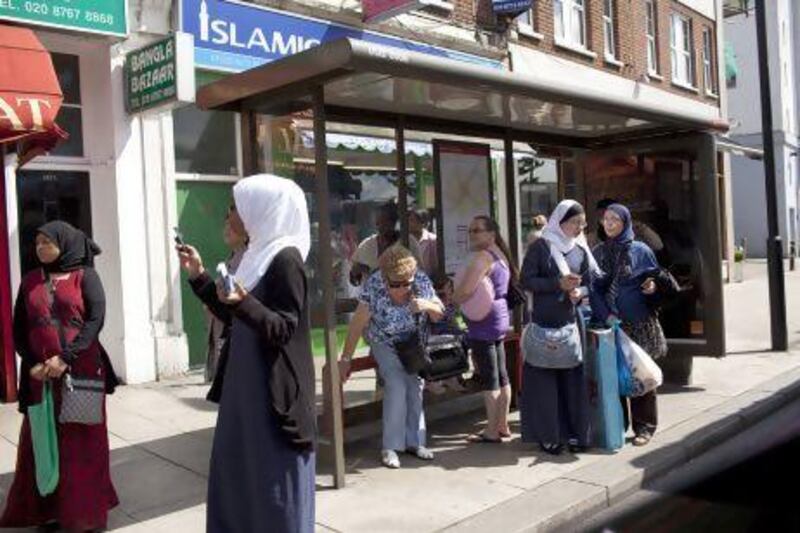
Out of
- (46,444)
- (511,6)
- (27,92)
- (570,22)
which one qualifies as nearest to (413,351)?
(46,444)

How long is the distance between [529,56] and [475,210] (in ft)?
24.1

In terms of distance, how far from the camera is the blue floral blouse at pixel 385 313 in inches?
222

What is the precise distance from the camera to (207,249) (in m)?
9.25

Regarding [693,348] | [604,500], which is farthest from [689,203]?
[604,500]

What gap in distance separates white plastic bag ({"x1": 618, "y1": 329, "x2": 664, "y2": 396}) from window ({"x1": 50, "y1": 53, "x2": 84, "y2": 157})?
5690 millimetres

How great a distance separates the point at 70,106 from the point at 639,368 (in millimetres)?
6046

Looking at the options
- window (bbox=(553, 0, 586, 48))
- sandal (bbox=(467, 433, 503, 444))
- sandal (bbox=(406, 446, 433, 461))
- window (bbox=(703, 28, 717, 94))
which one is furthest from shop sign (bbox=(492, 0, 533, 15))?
window (bbox=(703, 28, 717, 94))

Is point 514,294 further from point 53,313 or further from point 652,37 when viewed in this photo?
point 652,37

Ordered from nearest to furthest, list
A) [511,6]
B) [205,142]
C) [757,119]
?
[205,142] < [511,6] < [757,119]

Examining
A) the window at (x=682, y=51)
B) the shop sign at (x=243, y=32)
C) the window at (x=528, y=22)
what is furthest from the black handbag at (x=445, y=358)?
the window at (x=682, y=51)

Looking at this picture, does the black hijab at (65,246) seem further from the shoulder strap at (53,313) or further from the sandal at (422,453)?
the sandal at (422,453)

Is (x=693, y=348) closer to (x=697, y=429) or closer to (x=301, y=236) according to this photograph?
(x=697, y=429)

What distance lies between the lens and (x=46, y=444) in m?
4.41

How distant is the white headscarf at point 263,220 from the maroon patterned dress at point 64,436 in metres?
1.66
